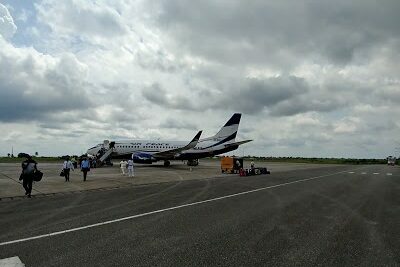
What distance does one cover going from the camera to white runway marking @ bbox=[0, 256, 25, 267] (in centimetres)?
653

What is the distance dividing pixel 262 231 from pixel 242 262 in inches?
117

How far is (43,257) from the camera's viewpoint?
23.1 feet

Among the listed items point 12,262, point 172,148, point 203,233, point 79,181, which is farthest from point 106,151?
point 12,262

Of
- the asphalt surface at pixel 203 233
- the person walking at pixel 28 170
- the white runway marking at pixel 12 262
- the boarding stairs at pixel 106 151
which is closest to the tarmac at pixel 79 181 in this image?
the person walking at pixel 28 170

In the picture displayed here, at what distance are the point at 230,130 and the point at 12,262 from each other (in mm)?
56619

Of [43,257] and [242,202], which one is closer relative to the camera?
[43,257]

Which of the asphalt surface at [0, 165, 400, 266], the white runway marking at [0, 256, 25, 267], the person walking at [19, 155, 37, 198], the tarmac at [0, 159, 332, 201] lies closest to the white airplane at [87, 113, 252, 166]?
the tarmac at [0, 159, 332, 201]

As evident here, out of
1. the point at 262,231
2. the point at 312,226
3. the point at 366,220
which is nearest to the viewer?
the point at 262,231

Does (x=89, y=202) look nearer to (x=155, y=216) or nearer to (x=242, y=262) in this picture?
(x=155, y=216)

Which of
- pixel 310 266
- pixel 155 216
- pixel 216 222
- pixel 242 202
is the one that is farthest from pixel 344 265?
pixel 242 202

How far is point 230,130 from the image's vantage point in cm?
6256

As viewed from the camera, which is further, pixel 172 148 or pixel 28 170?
pixel 172 148

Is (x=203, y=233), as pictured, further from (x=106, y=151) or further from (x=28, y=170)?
(x=106, y=151)

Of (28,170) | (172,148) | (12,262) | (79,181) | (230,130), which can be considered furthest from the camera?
(230,130)
